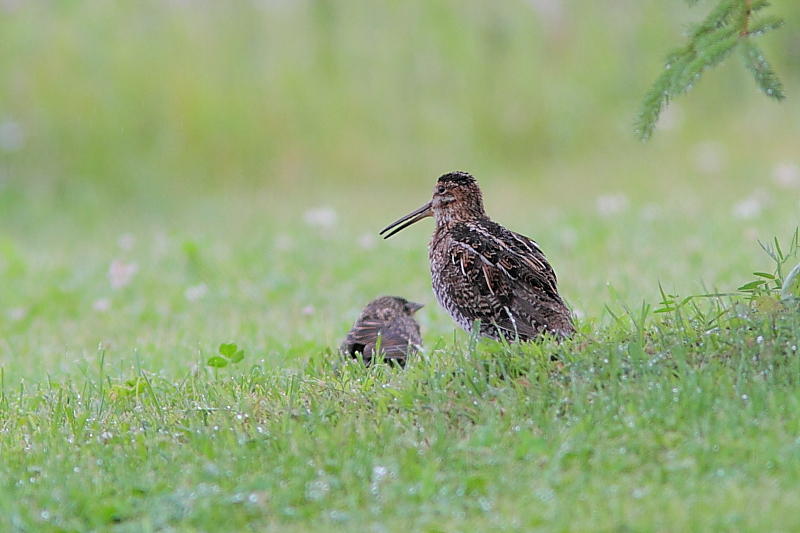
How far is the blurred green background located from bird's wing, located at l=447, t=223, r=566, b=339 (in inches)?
191

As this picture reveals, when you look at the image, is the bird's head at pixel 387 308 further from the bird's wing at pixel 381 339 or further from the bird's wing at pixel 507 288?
the bird's wing at pixel 507 288

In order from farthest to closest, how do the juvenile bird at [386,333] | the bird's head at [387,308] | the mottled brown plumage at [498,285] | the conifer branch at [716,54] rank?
the bird's head at [387,308] → the juvenile bird at [386,333] → the mottled brown plumage at [498,285] → the conifer branch at [716,54]

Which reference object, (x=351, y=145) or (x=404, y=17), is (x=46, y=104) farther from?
(x=404, y=17)

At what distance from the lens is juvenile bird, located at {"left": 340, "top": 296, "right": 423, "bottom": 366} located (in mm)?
6691

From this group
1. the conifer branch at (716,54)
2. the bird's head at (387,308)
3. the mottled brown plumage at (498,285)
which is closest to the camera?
the conifer branch at (716,54)

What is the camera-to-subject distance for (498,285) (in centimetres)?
596

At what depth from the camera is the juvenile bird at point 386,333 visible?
6691 mm

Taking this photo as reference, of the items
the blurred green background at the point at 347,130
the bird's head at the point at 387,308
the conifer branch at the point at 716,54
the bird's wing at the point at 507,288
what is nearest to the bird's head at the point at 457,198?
the bird's head at the point at 387,308

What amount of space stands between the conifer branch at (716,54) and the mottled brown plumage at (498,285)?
3.06 feet

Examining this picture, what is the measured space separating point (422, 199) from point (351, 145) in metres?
1.83

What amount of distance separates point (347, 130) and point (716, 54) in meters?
11.0

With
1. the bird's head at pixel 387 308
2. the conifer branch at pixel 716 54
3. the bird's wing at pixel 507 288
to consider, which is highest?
the conifer branch at pixel 716 54

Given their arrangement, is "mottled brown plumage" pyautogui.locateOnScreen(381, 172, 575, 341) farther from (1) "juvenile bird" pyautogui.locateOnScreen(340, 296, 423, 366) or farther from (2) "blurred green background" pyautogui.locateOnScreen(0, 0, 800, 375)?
(2) "blurred green background" pyautogui.locateOnScreen(0, 0, 800, 375)

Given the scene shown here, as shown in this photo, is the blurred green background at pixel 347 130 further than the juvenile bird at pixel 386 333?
Yes
